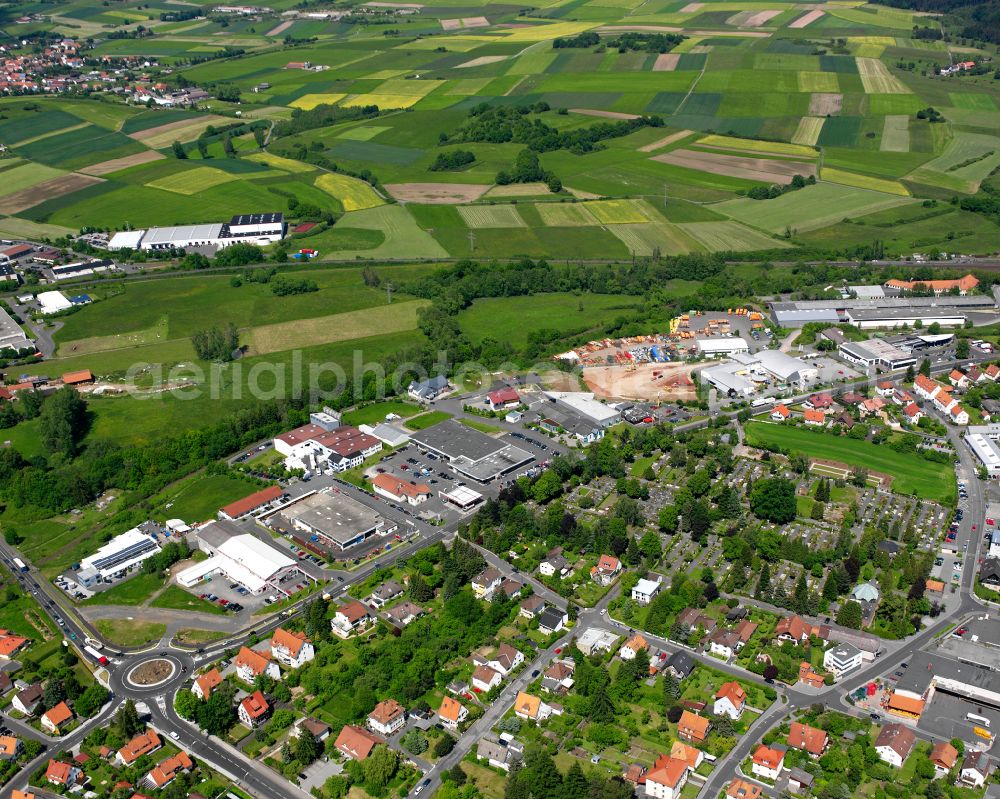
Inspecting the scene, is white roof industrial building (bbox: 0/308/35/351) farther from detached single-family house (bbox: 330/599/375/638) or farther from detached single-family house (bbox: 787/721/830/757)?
detached single-family house (bbox: 787/721/830/757)

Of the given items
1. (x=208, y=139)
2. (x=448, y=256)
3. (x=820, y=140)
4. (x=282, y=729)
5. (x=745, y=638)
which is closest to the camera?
(x=282, y=729)

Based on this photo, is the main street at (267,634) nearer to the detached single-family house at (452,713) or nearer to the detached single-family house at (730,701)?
the detached single-family house at (452,713)

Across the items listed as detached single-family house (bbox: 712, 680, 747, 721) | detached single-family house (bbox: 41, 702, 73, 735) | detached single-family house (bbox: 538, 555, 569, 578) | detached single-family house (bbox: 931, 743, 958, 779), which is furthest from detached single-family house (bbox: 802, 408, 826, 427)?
detached single-family house (bbox: 41, 702, 73, 735)

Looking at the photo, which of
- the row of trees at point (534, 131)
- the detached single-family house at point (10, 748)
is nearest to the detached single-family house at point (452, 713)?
the detached single-family house at point (10, 748)

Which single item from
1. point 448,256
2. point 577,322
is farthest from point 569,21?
point 577,322

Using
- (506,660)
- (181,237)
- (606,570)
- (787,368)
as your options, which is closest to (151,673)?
(506,660)

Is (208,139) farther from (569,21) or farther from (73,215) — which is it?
(569,21)

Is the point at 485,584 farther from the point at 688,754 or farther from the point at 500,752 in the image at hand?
the point at 688,754
